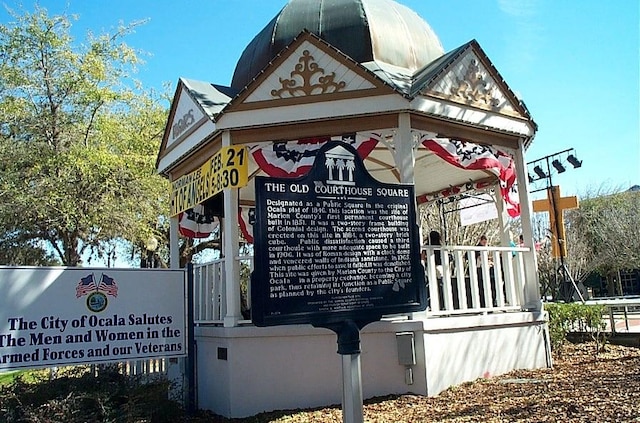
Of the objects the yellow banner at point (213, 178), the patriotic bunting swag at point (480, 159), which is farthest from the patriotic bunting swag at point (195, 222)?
the patriotic bunting swag at point (480, 159)

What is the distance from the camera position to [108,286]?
655 cm

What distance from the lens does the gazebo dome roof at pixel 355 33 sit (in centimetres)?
898

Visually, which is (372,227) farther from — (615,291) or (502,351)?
(615,291)

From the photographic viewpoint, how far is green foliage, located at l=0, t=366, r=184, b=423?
17.4 ft

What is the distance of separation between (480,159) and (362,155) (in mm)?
1867

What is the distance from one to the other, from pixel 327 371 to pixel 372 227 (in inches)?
127

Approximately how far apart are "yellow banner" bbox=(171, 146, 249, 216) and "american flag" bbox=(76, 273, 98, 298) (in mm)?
2163

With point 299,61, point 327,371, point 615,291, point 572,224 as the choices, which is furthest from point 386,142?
point 615,291

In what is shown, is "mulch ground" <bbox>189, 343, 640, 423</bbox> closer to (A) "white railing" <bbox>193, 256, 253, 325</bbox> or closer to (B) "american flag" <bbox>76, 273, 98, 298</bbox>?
(A) "white railing" <bbox>193, 256, 253, 325</bbox>

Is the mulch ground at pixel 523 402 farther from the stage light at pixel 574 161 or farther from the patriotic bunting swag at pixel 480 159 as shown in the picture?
the stage light at pixel 574 161

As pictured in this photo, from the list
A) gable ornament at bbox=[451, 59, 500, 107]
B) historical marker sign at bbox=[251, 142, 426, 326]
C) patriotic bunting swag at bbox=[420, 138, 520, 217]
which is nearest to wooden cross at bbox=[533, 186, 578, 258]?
patriotic bunting swag at bbox=[420, 138, 520, 217]

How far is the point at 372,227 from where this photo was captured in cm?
443

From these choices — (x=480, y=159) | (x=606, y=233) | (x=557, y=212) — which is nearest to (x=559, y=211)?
(x=557, y=212)

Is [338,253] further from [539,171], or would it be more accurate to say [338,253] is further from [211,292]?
[539,171]
